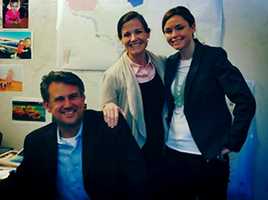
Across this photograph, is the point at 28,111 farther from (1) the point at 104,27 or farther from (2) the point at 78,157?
(1) the point at 104,27

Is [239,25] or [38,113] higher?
[239,25]

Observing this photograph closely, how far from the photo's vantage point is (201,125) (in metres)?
1.04

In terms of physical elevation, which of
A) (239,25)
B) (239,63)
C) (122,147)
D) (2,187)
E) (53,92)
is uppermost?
(239,25)

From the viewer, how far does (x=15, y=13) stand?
1207 millimetres

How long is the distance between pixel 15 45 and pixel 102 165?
0.56 m

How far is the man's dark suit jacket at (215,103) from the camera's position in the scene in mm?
1014

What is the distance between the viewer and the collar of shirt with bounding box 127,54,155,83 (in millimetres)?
1077

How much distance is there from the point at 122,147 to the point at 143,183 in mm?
139

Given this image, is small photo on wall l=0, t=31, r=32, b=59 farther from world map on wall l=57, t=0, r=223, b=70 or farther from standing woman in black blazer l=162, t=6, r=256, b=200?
standing woman in black blazer l=162, t=6, r=256, b=200

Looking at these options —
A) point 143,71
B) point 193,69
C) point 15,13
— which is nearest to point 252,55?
point 193,69

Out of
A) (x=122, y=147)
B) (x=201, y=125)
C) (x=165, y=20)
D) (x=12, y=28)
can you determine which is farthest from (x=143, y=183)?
(x=12, y=28)

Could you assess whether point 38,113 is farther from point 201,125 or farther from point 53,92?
point 201,125

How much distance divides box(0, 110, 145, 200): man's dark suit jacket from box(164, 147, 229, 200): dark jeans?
0.10m

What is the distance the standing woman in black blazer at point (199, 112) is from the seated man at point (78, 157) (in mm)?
144
